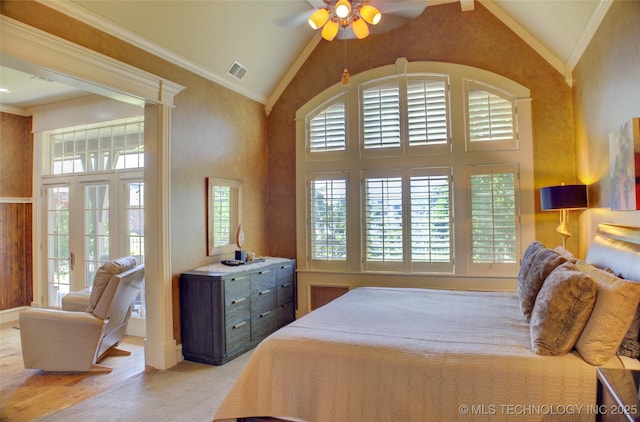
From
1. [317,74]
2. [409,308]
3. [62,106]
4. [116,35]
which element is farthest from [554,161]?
[62,106]

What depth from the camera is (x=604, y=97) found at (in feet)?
9.88

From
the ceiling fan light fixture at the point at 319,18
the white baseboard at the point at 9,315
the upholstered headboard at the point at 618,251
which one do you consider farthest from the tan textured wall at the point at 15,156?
the upholstered headboard at the point at 618,251

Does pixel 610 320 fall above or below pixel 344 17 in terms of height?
below

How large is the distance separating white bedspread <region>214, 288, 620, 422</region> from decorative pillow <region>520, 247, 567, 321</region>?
4.4 inches

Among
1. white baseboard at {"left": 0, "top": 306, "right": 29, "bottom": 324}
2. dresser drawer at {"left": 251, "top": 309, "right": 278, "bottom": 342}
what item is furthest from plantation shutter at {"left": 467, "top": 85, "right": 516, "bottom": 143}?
white baseboard at {"left": 0, "top": 306, "right": 29, "bottom": 324}

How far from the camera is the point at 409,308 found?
9.36ft

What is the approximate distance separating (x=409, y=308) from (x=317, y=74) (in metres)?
3.36

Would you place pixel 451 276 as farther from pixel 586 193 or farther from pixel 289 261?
pixel 289 261

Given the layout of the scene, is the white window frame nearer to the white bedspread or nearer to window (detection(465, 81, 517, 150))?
window (detection(465, 81, 517, 150))

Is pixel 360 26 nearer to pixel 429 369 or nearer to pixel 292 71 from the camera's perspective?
pixel 292 71

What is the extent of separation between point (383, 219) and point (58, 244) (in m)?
4.63

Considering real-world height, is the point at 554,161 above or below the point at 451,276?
above

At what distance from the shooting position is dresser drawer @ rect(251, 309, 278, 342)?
406 cm

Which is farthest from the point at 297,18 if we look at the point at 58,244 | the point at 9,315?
the point at 9,315
